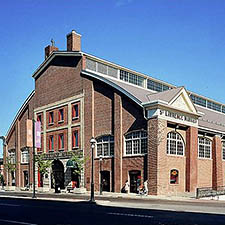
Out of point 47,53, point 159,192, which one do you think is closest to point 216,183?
point 159,192

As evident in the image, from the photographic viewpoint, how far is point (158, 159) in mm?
32719

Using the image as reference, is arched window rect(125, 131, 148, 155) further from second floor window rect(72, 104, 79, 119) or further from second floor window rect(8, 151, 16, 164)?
second floor window rect(8, 151, 16, 164)

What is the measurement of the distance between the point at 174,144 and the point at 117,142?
5689 millimetres

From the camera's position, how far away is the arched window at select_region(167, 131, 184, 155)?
115 ft

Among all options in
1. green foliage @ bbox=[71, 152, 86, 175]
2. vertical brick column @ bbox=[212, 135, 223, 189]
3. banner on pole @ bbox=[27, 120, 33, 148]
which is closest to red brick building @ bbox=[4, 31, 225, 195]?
vertical brick column @ bbox=[212, 135, 223, 189]

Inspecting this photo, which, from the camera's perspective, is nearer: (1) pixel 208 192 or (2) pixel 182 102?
(1) pixel 208 192

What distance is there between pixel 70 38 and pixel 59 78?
17.0 feet

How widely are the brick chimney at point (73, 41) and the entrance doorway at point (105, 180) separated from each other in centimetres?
1619

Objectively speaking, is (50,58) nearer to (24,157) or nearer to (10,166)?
(24,157)

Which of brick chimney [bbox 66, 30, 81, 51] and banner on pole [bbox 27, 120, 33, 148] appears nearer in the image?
banner on pole [bbox 27, 120, 33, 148]

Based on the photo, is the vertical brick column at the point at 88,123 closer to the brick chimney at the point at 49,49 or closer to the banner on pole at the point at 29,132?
the banner on pole at the point at 29,132

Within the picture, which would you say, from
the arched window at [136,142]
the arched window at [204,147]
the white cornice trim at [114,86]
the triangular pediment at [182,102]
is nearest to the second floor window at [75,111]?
the white cornice trim at [114,86]

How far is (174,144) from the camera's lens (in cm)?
3581

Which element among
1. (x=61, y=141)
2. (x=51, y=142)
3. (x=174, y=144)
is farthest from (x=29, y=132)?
(x=174, y=144)
